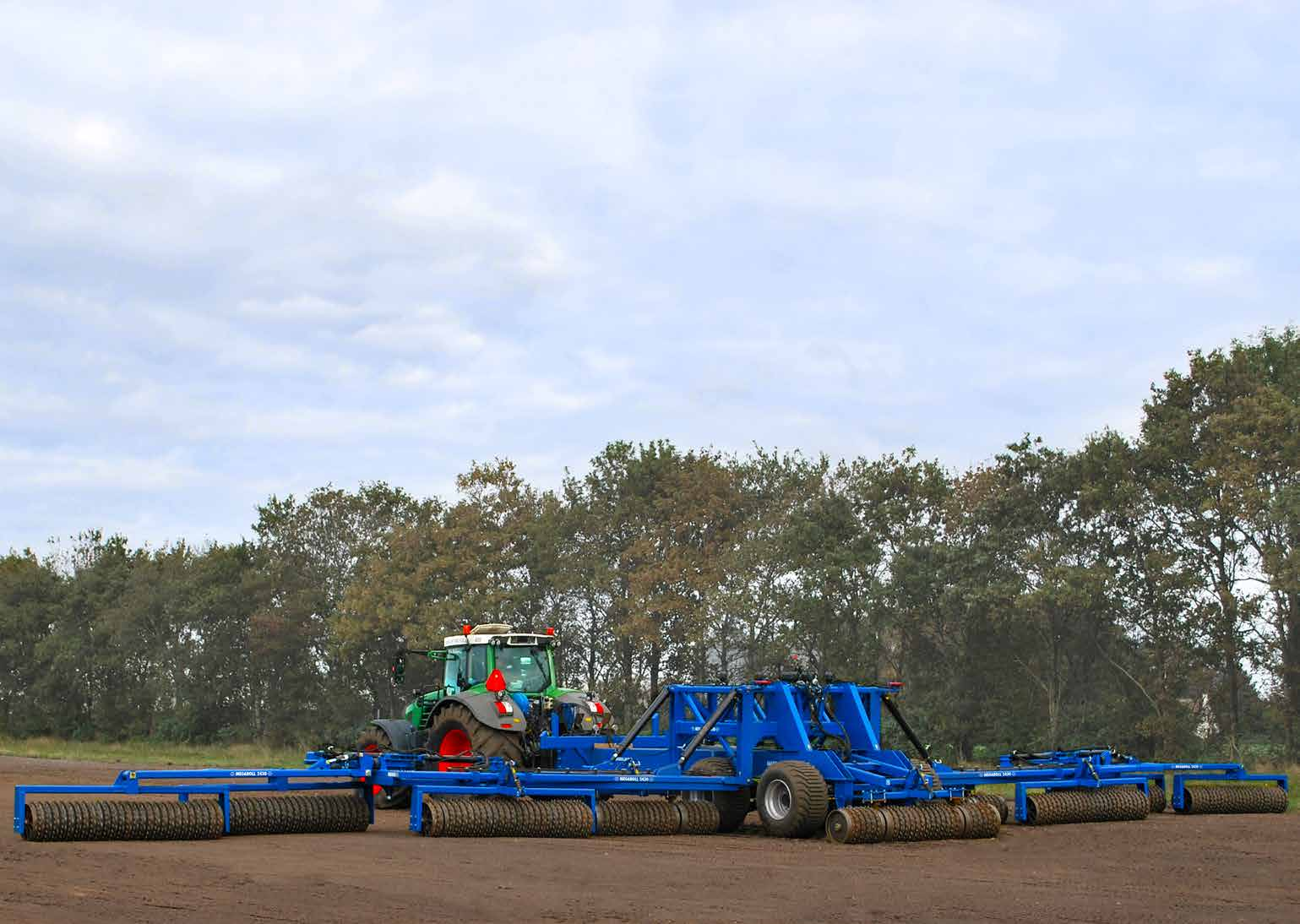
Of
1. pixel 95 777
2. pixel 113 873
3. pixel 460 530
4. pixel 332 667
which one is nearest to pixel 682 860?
pixel 113 873

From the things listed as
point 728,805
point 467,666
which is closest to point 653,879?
point 728,805

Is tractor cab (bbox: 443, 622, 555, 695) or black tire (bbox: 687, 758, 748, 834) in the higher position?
tractor cab (bbox: 443, 622, 555, 695)

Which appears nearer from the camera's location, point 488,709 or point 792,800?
point 792,800

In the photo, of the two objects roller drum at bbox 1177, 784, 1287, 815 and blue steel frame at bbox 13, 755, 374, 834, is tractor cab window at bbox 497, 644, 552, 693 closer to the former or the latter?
blue steel frame at bbox 13, 755, 374, 834

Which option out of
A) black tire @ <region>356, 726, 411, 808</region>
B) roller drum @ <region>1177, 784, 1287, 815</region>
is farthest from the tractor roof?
roller drum @ <region>1177, 784, 1287, 815</region>

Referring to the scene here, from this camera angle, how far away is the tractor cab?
19.3 m

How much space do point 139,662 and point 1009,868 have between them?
49.8m

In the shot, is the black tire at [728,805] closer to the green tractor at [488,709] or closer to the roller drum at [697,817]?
the roller drum at [697,817]

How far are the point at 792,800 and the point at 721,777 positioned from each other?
1.33m

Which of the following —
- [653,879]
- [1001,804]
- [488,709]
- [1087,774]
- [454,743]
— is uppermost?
[488,709]

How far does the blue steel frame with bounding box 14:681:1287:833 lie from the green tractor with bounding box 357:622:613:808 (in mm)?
675

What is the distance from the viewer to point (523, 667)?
19641 millimetres

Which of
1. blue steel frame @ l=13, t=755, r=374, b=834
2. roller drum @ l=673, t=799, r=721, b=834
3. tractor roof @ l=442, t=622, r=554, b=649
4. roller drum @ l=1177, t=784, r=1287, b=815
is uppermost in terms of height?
tractor roof @ l=442, t=622, r=554, b=649

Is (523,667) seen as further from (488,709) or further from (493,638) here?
(488,709)
